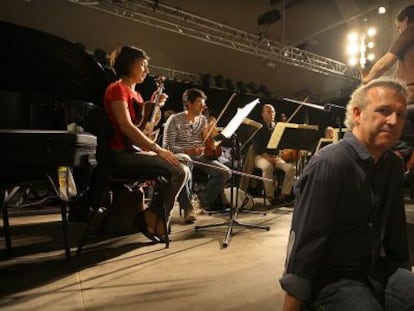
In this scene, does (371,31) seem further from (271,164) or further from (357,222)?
(357,222)

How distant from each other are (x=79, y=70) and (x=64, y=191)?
920 mm

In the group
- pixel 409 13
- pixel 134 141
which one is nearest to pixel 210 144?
pixel 134 141

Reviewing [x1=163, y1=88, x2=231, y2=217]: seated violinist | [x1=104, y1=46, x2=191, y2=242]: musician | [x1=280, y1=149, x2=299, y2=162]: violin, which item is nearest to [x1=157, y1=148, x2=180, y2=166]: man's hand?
[x1=104, y1=46, x2=191, y2=242]: musician

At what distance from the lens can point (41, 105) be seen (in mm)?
1934

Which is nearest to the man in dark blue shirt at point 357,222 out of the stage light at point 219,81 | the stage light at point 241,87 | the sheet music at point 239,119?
the sheet music at point 239,119

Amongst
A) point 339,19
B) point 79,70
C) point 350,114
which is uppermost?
point 339,19

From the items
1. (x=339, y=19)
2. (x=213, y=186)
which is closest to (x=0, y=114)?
(x=213, y=186)

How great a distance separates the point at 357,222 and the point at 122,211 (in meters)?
2.10

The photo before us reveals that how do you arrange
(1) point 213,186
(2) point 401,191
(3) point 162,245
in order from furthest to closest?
(1) point 213,186
(3) point 162,245
(2) point 401,191

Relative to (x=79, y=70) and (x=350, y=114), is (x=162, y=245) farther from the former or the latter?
(x=350, y=114)

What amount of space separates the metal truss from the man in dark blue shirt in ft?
17.0

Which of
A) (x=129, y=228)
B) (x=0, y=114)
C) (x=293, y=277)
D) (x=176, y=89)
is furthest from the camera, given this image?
(x=176, y=89)

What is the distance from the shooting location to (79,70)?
2381 millimetres

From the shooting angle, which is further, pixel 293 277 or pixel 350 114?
pixel 350 114
